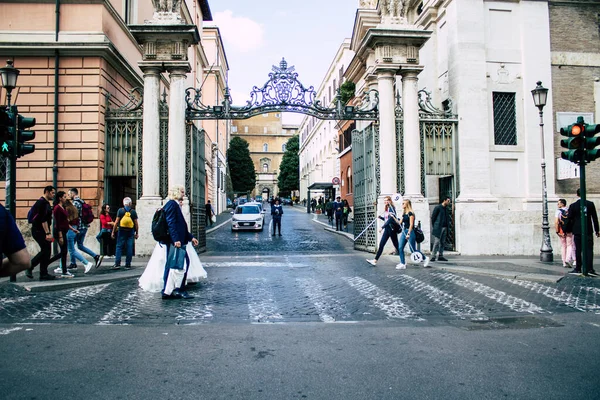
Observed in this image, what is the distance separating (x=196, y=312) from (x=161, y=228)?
1.71 m

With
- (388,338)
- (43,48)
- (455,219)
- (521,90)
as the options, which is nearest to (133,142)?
(43,48)

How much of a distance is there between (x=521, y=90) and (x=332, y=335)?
549 inches

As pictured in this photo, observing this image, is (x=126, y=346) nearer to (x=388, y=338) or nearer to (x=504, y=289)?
(x=388, y=338)

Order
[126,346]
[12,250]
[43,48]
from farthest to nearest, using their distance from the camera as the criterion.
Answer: [43,48] < [126,346] < [12,250]

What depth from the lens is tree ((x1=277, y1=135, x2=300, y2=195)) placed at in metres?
97.2

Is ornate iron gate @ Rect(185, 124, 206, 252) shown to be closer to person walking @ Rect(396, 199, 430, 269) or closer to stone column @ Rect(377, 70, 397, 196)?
stone column @ Rect(377, 70, 397, 196)

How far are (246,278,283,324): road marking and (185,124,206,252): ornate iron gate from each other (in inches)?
222

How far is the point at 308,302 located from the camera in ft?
26.0

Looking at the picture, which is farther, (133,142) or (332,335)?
(133,142)

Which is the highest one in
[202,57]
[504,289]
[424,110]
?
[202,57]

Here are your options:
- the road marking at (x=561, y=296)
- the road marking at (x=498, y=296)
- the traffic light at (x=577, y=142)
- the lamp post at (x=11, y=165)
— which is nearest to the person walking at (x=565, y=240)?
the traffic light at (x=577, y=142)

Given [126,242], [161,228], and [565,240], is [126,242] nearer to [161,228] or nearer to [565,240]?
[161,228]

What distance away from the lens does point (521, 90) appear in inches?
647

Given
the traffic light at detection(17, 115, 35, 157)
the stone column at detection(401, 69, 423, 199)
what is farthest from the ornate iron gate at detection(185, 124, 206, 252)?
the stone column at detection(401, 69, 423, 199)
